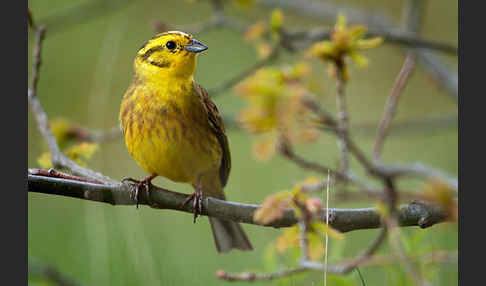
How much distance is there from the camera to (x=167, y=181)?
4012mm

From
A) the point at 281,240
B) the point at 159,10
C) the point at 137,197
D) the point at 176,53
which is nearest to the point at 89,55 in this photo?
the point at 159,10

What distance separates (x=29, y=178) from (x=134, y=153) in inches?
38.6

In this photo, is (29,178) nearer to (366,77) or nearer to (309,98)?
(309,98)

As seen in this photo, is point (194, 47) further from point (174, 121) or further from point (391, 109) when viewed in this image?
point (391, 109)

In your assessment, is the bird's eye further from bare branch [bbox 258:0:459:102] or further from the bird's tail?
bare branch [bbox 258:0:459:102]

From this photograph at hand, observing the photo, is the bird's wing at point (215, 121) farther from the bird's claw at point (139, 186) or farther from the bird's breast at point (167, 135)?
the bird's claw at point (139, 186)

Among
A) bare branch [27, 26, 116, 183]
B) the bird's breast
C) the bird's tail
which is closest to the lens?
bare branch [27, 26, 116, 183]

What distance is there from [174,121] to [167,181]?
99cm

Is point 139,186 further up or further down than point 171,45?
further down

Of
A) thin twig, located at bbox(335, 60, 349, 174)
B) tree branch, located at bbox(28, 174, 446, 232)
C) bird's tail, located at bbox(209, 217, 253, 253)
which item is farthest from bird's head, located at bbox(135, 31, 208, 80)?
tree branch, located at bbox(28, 174, 446, 232)

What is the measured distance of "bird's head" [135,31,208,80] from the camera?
318cm

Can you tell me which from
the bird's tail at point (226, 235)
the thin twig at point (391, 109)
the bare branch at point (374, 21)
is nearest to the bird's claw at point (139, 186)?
the bird's tail at point (226, 235)

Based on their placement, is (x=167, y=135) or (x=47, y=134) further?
(x=167, y=135)

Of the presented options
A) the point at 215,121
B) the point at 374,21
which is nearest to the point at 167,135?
the point at 215,121
